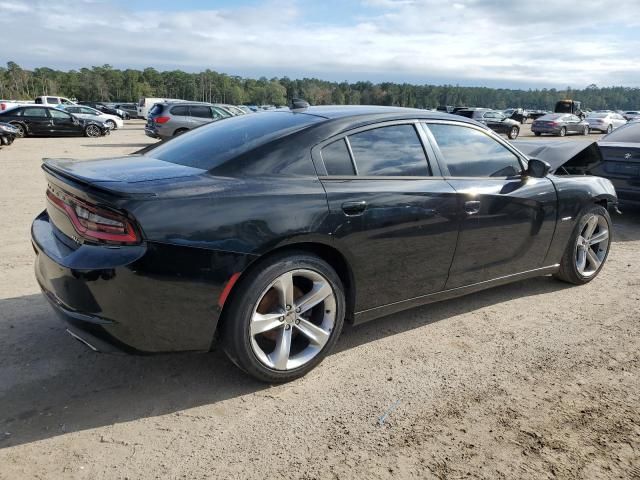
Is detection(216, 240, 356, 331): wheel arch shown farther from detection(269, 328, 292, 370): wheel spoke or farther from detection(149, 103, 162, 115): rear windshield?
detection(149, 103, 162, 115): rear windshield

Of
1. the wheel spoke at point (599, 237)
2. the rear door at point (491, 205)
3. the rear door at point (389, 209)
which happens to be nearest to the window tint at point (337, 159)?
the rear door at point (389, 209)

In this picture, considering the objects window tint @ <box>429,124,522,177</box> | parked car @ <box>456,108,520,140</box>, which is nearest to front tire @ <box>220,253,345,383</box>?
window tint @ <box>429,124,522,177</box>

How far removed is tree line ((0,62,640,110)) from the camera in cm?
11150

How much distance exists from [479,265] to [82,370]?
A: 2.80 meters

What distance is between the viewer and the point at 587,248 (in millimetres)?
4840

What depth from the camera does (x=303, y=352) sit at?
3.14 metres

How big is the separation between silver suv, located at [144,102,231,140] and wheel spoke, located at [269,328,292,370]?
16.3m

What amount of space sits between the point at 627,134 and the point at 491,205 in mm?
5783

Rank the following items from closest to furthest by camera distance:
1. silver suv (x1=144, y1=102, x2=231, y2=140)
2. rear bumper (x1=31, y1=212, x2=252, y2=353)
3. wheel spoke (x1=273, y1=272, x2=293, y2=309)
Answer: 1. rear bumper (x1=31, y1=212, x2=252, y2=353)
2. wheel spoke (x1=273, y1=272, x2=293, y2=309)
3. silver suv (x1=144, y1=102, x2=231, y2=140)

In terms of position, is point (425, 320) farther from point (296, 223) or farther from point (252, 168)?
point (252, 168)

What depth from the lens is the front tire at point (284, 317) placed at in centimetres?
279

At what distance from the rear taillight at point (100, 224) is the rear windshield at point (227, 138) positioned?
2.14 ft

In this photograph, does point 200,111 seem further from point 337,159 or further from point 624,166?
point 337,159

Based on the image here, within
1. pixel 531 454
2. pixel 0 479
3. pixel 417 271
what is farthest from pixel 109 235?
pixel 531 454
